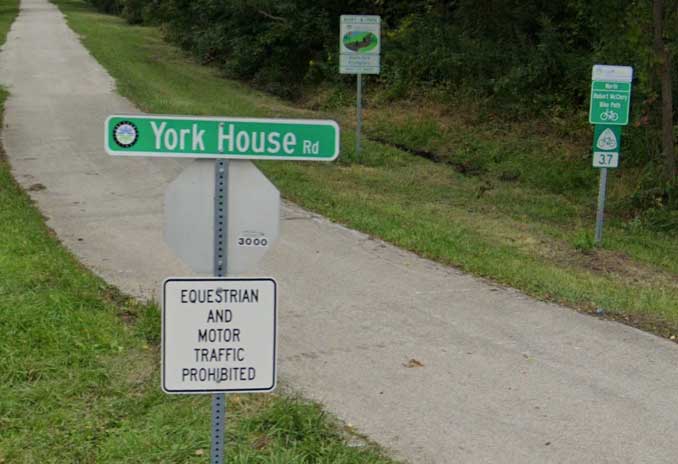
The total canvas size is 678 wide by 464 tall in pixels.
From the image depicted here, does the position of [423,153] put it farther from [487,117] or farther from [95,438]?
[95,438]

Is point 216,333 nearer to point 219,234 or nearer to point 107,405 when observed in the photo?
point 219,234

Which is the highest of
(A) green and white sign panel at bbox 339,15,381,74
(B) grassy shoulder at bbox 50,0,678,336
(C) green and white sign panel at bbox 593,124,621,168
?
(A) green and white sign panel at bbox 339,15,381,74

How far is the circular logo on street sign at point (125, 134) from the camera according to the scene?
3.09m

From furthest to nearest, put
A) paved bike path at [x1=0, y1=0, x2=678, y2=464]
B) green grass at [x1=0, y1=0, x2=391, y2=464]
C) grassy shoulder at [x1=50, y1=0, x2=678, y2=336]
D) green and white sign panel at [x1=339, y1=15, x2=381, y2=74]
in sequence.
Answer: green and white sign panel at [x1=339, y1=15, x2=381, y2=74]
grassy shoulder at [x1=50, y1=0, x2=678, y2=336]
paved bike path at [x1=0, y1=0, x2=678, y2=464]
green grass at [x1=0, y1=0, x2=391, y2=464]

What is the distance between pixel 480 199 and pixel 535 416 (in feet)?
29.2

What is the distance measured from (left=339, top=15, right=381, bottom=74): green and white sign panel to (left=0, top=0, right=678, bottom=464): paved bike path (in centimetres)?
533

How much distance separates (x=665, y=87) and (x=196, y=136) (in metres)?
11.6

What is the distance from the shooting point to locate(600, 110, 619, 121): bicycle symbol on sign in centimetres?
1004

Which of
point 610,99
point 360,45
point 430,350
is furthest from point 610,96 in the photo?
point 360,45

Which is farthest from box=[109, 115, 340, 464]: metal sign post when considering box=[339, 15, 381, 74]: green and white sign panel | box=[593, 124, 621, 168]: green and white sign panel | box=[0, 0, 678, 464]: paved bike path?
box=[339, 15, 381, 74]: green and white sign panel

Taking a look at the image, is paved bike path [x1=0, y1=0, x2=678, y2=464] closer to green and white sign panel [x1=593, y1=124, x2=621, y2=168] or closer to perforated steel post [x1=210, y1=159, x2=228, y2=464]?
perforated steel post [x1=210, y1=159, x2=228, y2=464]

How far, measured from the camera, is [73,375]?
16.3 ft

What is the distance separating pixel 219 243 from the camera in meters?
3.15

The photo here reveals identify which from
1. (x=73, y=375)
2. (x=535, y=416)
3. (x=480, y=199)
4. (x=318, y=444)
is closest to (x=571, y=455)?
(x=535, y=416)
